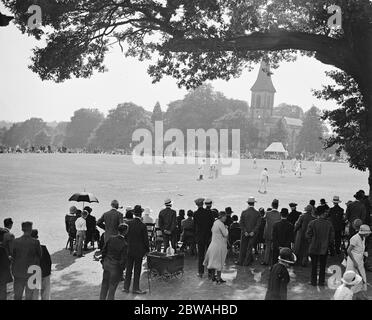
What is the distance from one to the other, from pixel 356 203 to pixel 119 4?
926cm

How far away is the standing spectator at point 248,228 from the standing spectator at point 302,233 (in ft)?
3.67

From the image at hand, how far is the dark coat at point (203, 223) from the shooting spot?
34.8 feet

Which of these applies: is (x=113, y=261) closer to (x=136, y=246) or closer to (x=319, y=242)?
(x=136, y=246)

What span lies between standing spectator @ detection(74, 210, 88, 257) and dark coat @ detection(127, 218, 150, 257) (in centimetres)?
319

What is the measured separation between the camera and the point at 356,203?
12453 mm

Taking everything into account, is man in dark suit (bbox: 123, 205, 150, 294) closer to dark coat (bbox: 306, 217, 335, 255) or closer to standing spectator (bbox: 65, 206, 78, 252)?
standing spectator (bbox: 65, 206, 78, 252)

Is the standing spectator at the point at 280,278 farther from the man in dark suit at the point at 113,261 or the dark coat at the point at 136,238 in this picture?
the dark coat at the point at 136,238

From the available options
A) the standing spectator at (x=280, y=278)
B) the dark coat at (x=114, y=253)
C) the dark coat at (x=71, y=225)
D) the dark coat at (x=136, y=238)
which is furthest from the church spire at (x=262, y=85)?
the standing spectator at (x=280, y=278)

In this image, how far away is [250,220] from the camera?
1137 centimetres

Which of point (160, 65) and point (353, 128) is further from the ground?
point (160, 65)

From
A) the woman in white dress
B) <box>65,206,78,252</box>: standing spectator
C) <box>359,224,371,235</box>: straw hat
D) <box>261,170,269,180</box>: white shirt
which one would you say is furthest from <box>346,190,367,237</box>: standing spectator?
<box>261,170,269,180</box>: white shirt

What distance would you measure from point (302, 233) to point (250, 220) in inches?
60.8
